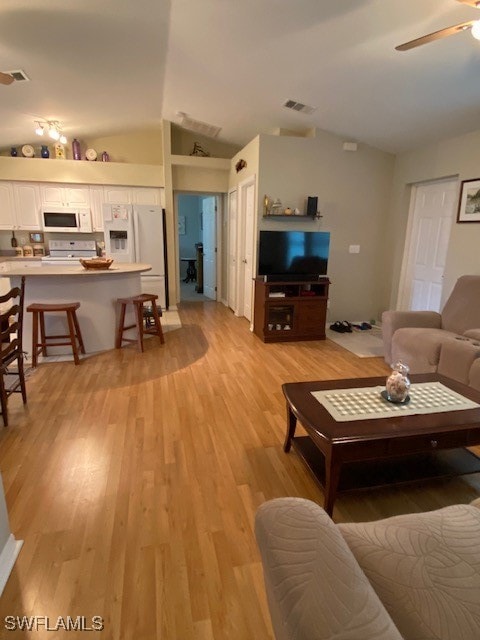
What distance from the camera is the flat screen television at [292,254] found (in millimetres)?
4488

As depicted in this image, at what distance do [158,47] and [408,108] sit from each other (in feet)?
8.80

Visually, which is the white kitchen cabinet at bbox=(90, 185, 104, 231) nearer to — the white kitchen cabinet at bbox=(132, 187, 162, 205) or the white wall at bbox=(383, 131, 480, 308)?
the white kitchen cabinet at bbox=(132, 187, 162, 205)

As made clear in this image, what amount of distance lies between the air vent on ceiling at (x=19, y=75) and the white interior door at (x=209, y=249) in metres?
3.58

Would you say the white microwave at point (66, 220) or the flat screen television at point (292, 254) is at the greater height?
the white microwave at point (66, 220)

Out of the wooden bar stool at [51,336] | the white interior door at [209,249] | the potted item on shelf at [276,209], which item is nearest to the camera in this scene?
the wooden bar stool at [51,336]

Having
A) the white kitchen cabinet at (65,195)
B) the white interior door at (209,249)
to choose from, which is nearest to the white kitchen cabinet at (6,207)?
the white kitchen cabinet at (65,195)

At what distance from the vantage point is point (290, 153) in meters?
4.69

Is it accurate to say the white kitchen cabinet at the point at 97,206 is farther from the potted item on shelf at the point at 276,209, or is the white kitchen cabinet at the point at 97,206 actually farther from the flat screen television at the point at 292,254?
the flat screen television at the point at 292,254

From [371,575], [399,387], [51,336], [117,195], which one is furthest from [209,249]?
[371,575]

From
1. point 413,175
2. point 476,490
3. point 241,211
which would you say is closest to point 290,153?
→ point 241,211

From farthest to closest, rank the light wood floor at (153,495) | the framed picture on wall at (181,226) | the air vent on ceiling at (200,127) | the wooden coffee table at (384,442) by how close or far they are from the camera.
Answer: the framed picture on wall at (181,226) < the air vent on ceiling at (200,127) < the wooden coffee table at (384,442) < the light wood floor at (153,495)

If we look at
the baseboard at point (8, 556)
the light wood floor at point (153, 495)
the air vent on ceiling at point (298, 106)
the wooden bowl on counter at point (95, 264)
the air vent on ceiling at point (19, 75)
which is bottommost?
the light wood floor at point (153, 495)

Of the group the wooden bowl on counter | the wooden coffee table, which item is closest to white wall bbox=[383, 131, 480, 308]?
the wooden coffee table

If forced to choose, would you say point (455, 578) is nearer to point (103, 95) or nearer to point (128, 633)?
point (128, 633)
